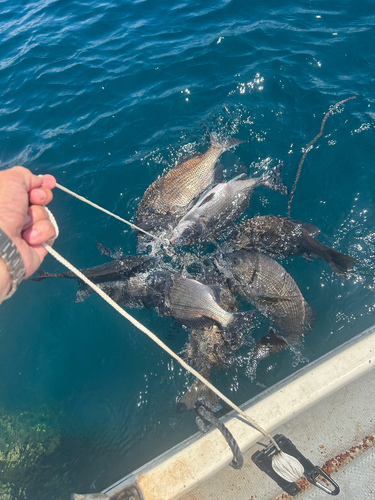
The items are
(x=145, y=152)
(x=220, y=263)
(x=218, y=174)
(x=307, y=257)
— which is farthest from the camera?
(x=145, y=152)

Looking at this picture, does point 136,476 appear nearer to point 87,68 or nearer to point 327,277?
point 327,277

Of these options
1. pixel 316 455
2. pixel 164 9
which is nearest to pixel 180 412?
pixel 316 455

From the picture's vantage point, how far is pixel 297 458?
11.5 ft

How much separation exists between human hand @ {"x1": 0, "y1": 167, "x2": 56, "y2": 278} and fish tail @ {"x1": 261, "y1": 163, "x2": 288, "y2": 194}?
4835 mm

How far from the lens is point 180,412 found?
4602 millimetres

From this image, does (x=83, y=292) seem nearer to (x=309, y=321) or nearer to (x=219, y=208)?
(x=219, y=208)

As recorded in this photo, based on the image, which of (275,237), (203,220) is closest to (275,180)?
(275,237)

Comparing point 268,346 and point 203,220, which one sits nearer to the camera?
point 268,346

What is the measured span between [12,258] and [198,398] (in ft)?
10.9

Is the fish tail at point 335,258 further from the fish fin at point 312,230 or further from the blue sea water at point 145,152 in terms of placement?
the blue sea water at point 145,152

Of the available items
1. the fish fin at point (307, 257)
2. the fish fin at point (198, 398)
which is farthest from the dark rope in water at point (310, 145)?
Result: the fish fin at point (198, 398)

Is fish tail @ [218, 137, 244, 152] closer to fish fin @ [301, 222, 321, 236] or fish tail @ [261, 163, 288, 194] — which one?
fish tail @ [261, 163, 288, 194]

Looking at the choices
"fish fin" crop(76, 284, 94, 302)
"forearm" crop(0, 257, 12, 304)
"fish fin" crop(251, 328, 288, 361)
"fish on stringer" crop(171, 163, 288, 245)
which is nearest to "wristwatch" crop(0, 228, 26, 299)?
"forearm" crop(0, 257, 12, 304)

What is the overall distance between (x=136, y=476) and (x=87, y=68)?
37.2ft
